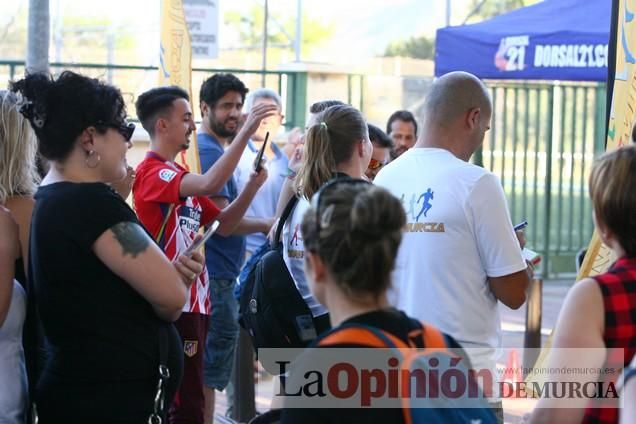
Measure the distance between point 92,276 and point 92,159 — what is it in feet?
1.33

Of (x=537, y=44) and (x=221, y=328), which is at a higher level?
(x=537, y=44)

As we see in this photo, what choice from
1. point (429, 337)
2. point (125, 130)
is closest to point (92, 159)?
point (125, 130)

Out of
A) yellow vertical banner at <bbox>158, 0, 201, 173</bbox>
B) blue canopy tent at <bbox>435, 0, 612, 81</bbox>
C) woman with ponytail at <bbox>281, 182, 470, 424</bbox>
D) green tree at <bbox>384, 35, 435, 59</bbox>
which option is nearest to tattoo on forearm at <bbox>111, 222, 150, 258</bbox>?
woman with ponytail at <bbox>281, 182, 470, 424</bbox>

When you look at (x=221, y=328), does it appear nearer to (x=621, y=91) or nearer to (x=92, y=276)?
(x=621, y=91)

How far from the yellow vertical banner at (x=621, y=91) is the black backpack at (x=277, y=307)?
1.55 metres

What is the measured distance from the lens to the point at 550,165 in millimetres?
13484

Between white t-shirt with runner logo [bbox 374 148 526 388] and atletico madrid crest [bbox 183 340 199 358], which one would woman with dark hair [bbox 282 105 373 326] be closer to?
white t-shirt with runner logo [bbox 374 148 526 388]

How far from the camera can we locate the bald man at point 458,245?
3816mm

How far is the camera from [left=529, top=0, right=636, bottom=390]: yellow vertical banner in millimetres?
5121

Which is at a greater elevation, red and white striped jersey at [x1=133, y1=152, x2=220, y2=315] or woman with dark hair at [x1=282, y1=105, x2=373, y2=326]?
woman with dark hair at [x1=282, y1=105, x2=373, y2=326]

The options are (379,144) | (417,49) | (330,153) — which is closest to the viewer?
(330,153)

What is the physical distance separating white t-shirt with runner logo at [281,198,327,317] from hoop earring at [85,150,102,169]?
1.22 metres

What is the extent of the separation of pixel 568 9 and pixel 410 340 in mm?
6933

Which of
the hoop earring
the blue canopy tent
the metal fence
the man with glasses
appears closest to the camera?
the hoop earring
